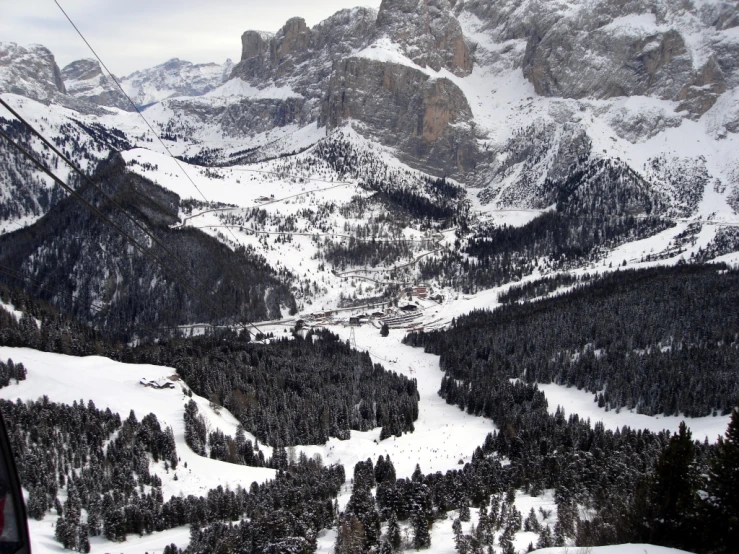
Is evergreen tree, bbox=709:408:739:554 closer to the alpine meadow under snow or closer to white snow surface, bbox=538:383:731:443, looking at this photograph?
the alpine meadow under snow

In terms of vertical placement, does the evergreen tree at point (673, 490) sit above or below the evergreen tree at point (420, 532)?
above

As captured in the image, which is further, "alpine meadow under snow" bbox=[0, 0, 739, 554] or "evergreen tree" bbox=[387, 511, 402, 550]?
"evergreen tree" bbox=[387, 511, 402, 550]

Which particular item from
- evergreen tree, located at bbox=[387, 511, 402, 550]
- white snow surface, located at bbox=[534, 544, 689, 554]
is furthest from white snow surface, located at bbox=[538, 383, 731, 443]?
white snow surface, located at bbox=[534, 544, 689, 554]

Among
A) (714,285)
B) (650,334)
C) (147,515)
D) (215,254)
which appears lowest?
(147,515)

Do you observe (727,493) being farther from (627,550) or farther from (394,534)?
(394,534)

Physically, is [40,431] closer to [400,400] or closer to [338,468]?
[338,468]

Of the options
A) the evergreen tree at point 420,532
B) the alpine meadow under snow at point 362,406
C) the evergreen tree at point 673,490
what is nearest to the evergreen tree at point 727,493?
the alpine meadow under snow at point 362,406

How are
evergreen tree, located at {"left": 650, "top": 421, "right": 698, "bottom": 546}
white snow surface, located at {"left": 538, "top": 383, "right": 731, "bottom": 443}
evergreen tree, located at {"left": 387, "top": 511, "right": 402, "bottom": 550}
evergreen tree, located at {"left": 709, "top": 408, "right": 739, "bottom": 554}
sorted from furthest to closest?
white snow surface, located at {"left": 538, "top": 383, "right": 731, "bottom": 443}, evergreen tree, located at {"left": 387, "top": 511, "right": 402, "bottom": 550}, evergreen tree, located at {"left": 650, "top": 421, "right": 698, "bottom": 546}, evergreen tree, located at {"left": 709, "top": 408, "right": 739, "bottom": 554}

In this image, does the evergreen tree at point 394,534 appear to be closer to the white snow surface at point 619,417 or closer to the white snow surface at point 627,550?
the white snow surface at point 627,550

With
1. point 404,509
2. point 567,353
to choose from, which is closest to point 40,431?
point 404,509

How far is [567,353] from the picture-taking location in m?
128

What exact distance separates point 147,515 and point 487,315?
112 metres

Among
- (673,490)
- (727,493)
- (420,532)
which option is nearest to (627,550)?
(727,493)

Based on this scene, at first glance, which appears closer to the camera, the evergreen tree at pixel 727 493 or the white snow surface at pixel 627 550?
the white snow surface at pixel 627 550
